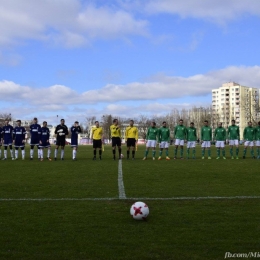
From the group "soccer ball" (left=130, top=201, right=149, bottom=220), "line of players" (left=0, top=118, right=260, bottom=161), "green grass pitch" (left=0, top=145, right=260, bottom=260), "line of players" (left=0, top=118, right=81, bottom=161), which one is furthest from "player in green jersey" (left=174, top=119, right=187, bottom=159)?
"soccer ball" (left=130, top=201, right=149, bottom=220)

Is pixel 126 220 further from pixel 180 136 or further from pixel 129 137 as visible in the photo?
pixel 180 136

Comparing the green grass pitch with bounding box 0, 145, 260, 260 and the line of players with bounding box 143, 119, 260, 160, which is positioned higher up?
the line of players with bounding box 143, 119, 260, 160

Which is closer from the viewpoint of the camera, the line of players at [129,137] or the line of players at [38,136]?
the line of players at [129,137]

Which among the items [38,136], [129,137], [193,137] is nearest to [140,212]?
[129,137]

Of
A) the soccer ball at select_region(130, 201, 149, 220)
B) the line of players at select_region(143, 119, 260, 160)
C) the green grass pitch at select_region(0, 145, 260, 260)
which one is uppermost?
the line of players at select_region(143, 119, 260, 160)

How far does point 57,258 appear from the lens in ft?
16.4

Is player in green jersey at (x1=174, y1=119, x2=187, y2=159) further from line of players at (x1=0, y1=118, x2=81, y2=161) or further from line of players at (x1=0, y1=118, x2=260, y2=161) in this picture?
line of players at (x1=0, y1=118, x2=81, y2=161)

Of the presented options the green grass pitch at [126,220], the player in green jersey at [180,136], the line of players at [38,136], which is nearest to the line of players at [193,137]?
the player in green jersey at [180,136]

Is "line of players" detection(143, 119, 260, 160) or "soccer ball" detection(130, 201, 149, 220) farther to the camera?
"line of players" detection(143, 119, 260, 160)

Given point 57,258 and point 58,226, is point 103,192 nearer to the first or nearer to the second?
point 58,226

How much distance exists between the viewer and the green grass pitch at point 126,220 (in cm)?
529

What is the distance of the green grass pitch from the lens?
5293mm

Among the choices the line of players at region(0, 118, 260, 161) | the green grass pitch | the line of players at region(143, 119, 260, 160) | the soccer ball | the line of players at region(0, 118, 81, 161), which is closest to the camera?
the green grass pitch

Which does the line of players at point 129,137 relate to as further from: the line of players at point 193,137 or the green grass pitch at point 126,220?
the green grass pitch at point 126,220
